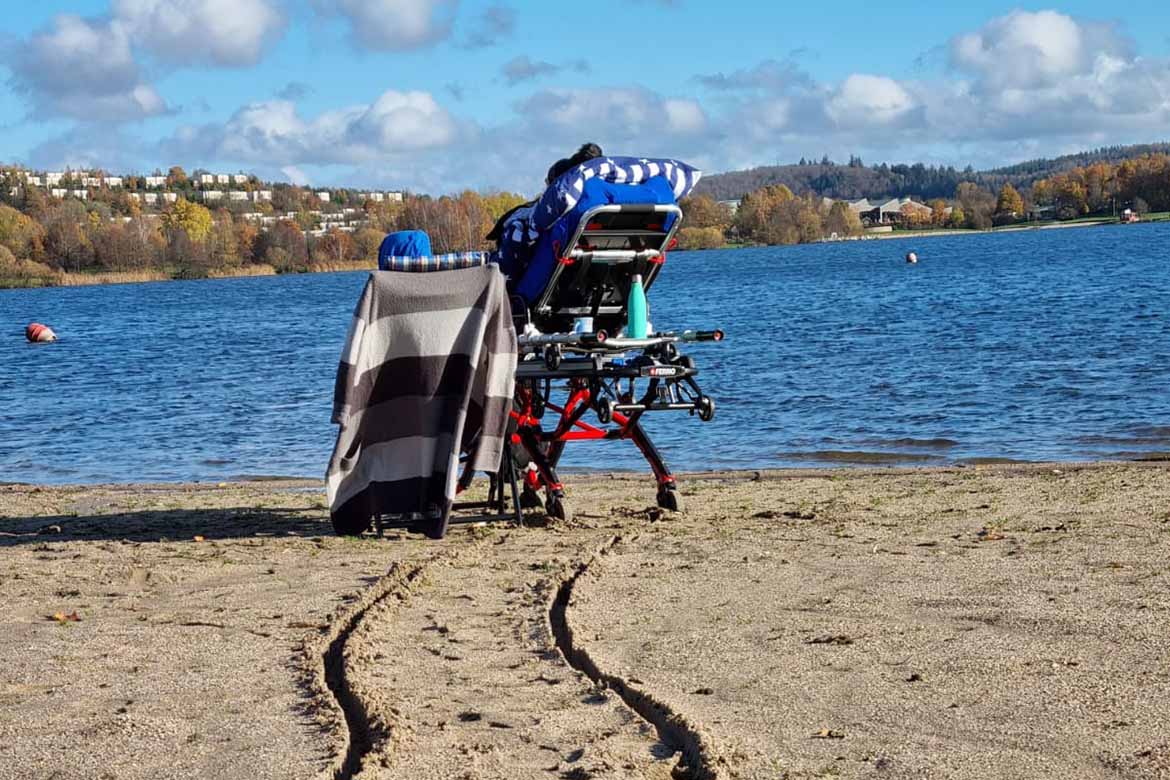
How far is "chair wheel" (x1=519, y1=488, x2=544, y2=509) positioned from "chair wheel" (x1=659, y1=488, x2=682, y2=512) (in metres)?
0.98

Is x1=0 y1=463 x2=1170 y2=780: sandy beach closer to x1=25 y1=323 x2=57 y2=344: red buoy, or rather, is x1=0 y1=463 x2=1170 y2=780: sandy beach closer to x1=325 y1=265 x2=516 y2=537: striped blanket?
x1=325 y1=265 x2=516 y2=537: striped blanket

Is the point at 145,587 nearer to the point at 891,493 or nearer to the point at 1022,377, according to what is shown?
the point at 891,493

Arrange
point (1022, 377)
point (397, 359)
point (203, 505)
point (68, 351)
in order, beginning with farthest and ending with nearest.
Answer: point (68, 351), point (1022, 377), point (203, 505), point (397, 359)

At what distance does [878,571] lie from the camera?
28.2 ft

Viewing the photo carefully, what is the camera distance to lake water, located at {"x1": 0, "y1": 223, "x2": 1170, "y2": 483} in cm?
1784

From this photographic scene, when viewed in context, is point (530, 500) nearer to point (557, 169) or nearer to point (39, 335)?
point (557, 169)

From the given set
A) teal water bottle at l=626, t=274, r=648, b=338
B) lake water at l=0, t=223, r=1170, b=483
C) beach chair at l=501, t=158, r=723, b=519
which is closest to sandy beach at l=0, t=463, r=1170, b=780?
beach chair at l=501, t=158, r=723, b=519

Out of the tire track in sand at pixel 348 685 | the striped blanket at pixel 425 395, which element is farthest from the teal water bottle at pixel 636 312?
the tire track in sand at pixel 348 685

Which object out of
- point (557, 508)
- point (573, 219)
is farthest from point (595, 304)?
point (557, 508)

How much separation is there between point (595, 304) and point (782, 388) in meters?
15.0

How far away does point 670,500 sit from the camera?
37.5 ft

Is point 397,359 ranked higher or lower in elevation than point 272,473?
higher

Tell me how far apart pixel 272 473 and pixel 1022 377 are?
45.2 feet

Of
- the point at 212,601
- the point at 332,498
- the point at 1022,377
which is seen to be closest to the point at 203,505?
the point at 332,498
